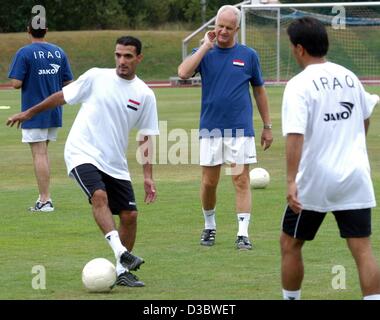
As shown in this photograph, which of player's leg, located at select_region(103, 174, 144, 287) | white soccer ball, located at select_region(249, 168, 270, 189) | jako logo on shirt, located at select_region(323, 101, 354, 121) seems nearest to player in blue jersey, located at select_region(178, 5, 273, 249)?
player's leg, located at select_region(103, 174, 144, 287)

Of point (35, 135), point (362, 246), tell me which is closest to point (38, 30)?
point (35, 135)

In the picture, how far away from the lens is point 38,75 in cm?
1369

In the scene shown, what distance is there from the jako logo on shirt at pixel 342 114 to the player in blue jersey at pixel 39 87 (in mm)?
6748

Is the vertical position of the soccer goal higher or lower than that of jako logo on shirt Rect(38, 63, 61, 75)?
lower

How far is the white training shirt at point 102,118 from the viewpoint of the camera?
30.5 feet

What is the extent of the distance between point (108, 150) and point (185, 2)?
2568 inches

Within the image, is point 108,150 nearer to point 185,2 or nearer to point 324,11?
point 324,11

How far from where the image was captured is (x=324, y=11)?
43.7 metres

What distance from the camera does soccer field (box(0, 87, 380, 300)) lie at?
888 cm

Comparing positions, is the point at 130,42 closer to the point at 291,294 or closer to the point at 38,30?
the point at 291,294

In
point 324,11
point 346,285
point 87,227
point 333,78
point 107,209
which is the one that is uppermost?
point 333,78

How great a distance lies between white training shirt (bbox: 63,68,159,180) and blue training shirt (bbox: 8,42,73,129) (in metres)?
4.27

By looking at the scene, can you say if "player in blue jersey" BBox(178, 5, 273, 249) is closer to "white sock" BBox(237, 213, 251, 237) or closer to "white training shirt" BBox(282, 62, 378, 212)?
"white sock" BBox(237, 213, 251, 237)
